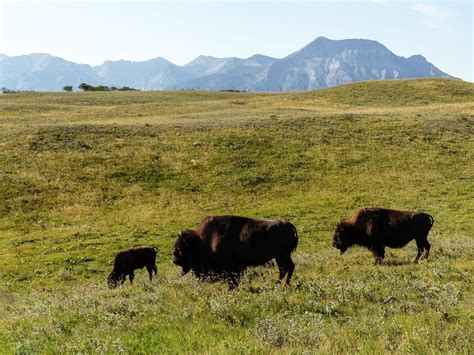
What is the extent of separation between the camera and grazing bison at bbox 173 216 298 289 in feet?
40.1

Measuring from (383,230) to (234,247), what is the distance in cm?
676

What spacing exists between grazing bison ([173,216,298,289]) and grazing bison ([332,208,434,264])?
4983 mm

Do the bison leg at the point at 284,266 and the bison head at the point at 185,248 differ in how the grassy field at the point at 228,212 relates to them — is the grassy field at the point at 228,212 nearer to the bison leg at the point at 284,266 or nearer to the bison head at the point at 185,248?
the bison leg at the point at 284,266

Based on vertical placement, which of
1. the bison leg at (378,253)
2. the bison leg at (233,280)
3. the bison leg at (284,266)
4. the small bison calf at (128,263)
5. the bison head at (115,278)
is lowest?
the bison head at (115,278)

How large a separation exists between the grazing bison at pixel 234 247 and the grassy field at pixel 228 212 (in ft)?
2.05

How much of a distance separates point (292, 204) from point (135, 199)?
1186 centimetres

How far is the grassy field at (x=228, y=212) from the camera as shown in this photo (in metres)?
7.73

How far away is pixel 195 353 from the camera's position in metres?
6.47

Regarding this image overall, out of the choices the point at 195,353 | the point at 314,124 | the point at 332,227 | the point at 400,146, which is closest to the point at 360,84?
the point at 314,124

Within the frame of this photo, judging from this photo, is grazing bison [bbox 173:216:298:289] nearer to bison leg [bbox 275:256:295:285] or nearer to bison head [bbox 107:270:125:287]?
bison leg [bbox 275:256:295:285]

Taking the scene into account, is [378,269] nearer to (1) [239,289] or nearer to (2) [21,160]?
(1) [239,289]

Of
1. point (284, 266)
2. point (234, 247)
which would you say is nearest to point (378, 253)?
point (284, 266)

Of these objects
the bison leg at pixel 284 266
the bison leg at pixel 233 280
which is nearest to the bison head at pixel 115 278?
the bison leg at pixel 233 280

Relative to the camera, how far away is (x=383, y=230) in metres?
16.2
